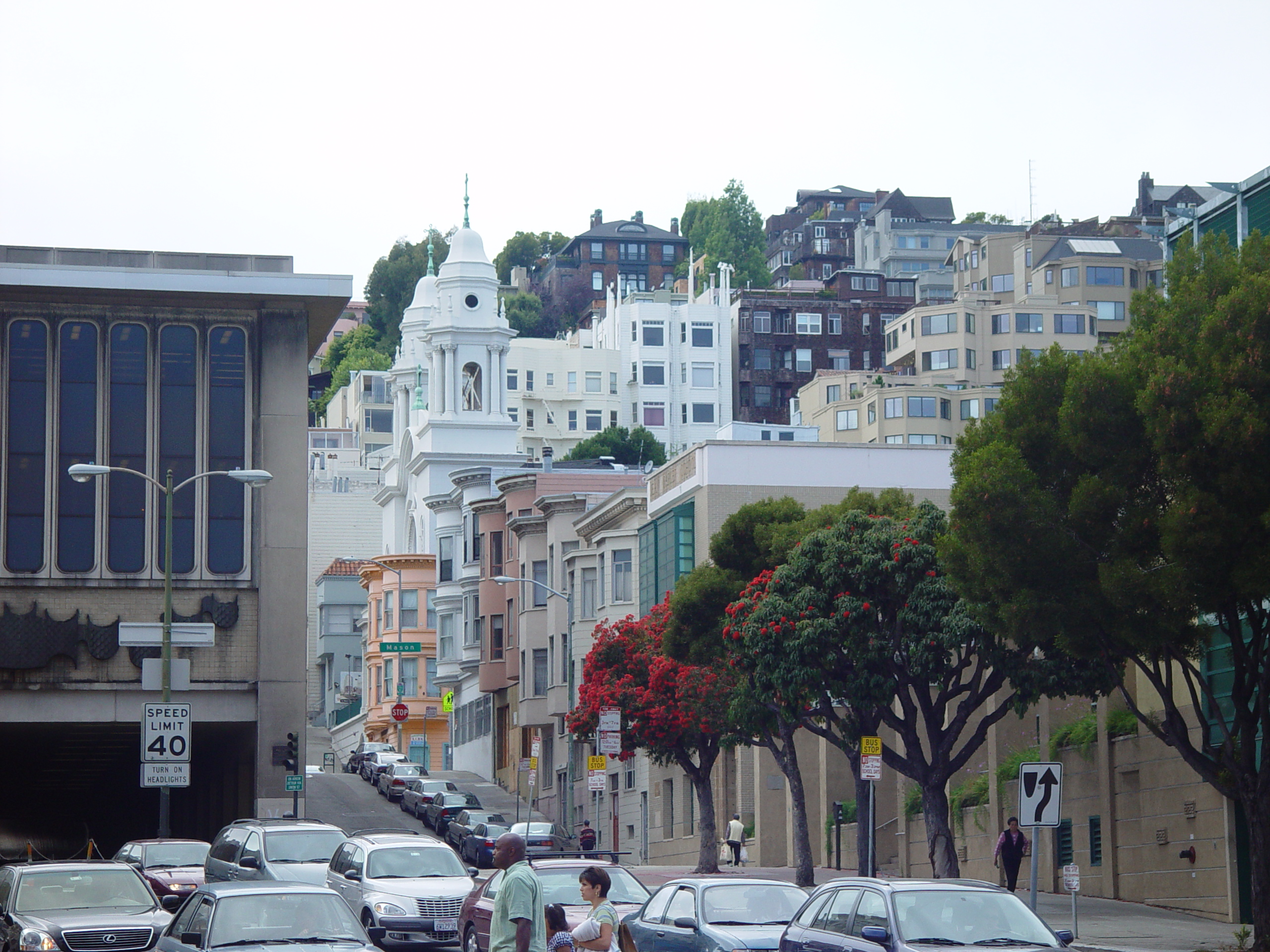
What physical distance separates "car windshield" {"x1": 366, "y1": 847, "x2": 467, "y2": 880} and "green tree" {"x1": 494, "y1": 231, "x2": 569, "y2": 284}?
161 m

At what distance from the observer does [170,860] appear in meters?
27.7

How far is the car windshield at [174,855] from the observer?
90.7 ft

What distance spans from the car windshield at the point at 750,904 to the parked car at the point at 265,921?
404cm

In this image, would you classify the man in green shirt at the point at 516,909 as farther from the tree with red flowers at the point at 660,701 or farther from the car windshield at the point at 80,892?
the tree with red flowers at the point at 660,701

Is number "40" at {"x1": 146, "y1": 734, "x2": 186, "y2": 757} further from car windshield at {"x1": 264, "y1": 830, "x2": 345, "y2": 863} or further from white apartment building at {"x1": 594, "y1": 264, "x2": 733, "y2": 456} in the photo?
white apartment building at {"x1": 594, "y1": 264, "x2": 733, "y2": 456}

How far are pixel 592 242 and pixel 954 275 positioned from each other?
45411 millimetres

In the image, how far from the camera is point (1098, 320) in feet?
385

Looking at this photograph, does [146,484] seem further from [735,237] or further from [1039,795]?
[735,237]

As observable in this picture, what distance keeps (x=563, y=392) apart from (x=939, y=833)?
10763 cm

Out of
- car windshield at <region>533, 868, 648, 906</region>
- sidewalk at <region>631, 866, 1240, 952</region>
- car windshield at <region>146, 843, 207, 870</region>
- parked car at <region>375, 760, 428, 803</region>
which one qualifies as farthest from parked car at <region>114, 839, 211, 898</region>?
parked car at <region>375, 760, 428, 803</region>

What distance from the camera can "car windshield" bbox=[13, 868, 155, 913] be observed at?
19.8 metres

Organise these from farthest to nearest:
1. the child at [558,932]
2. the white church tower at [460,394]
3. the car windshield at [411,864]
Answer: the white church tower at [460,394] < the car windshield at [411,864] < the child at [558,932]

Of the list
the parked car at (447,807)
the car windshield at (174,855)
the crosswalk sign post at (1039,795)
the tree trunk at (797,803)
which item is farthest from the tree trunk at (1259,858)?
the parked car at (447,807)

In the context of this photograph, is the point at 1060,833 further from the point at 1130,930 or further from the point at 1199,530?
the point at 1199,530
